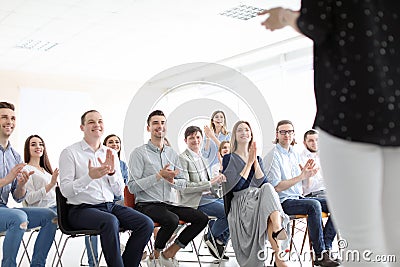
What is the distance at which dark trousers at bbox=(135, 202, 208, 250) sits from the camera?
4160 millimetres

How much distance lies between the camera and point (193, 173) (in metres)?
4.85

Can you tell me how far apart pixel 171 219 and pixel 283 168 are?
120 centimetres

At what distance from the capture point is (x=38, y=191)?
4621mm

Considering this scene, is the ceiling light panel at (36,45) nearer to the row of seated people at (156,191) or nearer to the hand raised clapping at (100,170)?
the row of seated people at (156,191)

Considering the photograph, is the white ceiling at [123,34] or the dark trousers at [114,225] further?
the white ceiling at [123,34]

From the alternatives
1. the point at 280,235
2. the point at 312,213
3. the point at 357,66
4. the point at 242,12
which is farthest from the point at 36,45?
the point at 357,66

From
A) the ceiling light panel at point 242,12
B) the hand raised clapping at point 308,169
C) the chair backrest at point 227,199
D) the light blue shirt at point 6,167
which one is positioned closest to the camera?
the light blue shirt at point 6,167

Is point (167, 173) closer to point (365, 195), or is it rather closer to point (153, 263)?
point (153, 263)

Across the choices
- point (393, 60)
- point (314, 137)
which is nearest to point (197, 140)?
point (314, 137)

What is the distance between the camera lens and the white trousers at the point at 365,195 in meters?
1.10

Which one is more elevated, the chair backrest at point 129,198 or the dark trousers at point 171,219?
the chair backrest at point 129,198

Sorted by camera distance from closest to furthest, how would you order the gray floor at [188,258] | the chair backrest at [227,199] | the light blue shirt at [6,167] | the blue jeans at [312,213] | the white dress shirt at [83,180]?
the white dress shirt at [83,180] < the light blue shirt at [6,167] < the chair backrest at [227,199] < the blue jeans at [312,213] < the gray floor at [188,258]

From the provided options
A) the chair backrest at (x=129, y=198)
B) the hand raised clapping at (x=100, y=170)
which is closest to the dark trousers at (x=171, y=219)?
the chair backrest at (x=129, y=198)

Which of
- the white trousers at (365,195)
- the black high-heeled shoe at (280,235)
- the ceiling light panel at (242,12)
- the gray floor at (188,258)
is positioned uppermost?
the ceiling light panel at (242,12)
